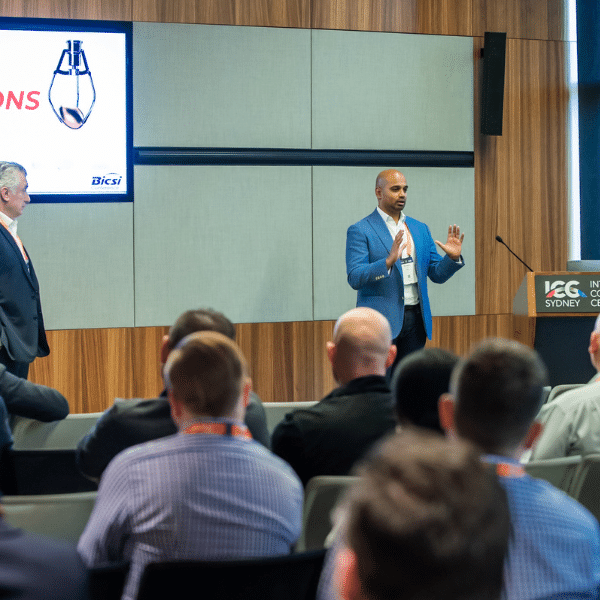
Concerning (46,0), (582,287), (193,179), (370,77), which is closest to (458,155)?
(370,77)

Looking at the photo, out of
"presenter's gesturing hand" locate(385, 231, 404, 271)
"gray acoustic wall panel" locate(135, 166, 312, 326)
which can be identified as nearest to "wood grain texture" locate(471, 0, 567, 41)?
"gray acoustic wall panel" locate(135, 166, 312, 326)

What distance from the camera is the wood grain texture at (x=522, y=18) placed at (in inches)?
244

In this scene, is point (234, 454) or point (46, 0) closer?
point (234, 454)

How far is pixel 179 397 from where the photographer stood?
60.6 inches

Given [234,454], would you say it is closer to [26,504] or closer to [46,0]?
[26,504]

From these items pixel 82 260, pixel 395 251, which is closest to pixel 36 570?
pixel 395 251

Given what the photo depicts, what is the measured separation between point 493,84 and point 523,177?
2.69ft

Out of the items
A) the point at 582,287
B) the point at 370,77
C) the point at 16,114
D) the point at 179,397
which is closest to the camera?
the point at 179,397

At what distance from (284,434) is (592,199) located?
17.3 feet

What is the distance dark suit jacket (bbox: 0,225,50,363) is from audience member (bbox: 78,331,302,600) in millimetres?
2981

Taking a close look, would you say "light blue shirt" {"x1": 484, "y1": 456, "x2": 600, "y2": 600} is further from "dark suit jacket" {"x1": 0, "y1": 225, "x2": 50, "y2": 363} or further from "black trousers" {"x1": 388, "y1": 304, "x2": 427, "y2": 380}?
"dark suit jacket" {"x1": 0, "y1": 225, "x2": 50, "y2": 363}

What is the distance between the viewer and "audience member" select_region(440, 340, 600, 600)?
1.08m

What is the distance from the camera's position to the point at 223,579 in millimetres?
1194

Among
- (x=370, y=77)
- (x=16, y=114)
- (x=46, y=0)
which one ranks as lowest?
(x=16, y=114)
